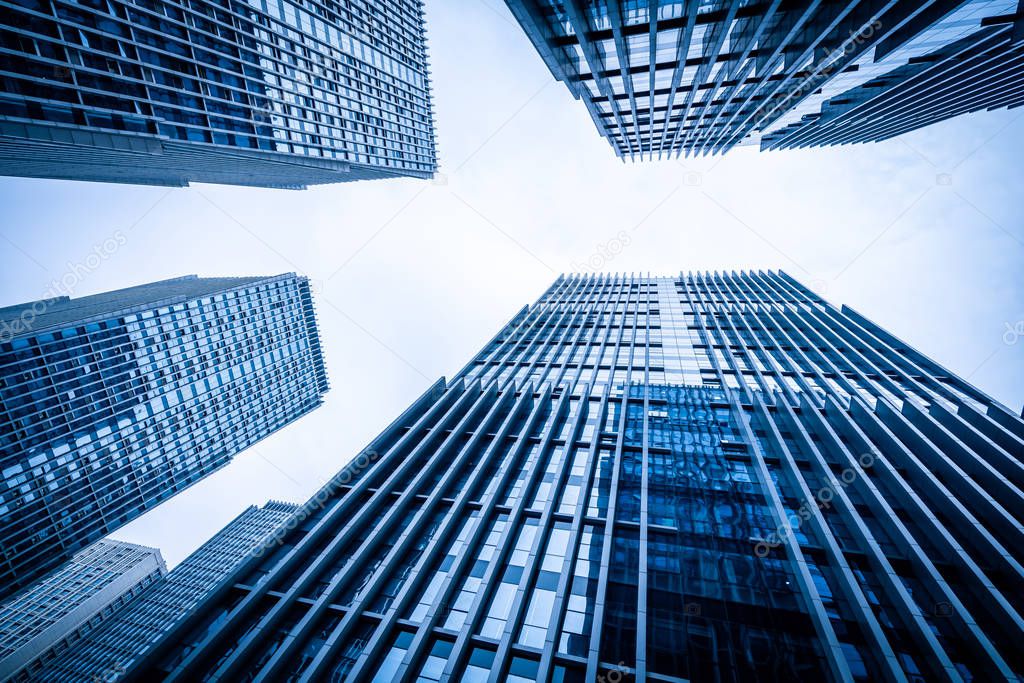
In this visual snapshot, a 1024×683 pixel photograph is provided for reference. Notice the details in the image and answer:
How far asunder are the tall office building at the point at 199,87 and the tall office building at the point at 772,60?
97.1ft

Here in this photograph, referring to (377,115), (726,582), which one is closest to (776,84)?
(726,582)

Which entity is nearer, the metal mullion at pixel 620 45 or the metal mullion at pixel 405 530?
the metal mullion at pixel 405 530

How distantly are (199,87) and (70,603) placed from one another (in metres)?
136

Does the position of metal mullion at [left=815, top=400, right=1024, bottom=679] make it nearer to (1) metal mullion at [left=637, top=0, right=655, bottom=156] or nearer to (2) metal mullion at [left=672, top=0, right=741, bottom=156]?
(2) metal mullion at [left=672, top=0, right=741, bottom=156]

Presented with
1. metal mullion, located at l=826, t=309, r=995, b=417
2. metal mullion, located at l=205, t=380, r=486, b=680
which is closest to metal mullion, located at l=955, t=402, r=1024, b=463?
metal mullion, located at l=826, t=309, r=995, b=417

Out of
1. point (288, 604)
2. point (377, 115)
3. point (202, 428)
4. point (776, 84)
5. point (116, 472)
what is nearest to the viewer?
point (288, 604)

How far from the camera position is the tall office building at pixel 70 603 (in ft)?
292

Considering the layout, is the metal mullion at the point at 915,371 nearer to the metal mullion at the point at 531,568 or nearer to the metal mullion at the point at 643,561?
the metal mullion at the point at 643,561

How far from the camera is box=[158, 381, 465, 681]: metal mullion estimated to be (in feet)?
51.4

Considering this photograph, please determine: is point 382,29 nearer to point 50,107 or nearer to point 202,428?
point 50,107

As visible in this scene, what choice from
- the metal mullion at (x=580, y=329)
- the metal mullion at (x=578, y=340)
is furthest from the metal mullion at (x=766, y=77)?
the metal mullion at (x=578, y=340)

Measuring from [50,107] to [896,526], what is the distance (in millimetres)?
49216

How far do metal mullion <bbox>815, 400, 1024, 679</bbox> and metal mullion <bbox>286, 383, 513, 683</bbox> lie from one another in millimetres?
19325

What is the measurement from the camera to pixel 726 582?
17.1m
